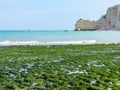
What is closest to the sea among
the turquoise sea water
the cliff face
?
the turquoise sea water

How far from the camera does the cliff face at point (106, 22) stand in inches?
5610

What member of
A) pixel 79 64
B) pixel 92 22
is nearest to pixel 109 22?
pixel 92 22

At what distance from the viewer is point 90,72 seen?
15.8 m


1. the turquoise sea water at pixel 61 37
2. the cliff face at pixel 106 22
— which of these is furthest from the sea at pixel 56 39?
the cliff face at pixel 106 22

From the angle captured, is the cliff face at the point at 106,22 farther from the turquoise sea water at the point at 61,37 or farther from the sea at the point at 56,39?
the sea at the point at 56,39

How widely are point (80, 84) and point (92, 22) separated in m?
157

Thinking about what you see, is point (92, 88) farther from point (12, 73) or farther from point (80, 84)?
point (12, 73)

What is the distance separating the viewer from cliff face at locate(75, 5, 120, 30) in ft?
468

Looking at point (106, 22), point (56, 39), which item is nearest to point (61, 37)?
point (56, 39)

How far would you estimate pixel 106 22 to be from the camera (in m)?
154

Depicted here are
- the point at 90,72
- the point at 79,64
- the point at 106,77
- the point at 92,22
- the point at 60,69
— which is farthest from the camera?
the point at 92,22

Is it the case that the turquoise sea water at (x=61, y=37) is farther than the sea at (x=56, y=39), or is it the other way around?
the turquoise sea water at (x=61, y=37)

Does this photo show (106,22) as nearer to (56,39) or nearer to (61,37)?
(61,37)

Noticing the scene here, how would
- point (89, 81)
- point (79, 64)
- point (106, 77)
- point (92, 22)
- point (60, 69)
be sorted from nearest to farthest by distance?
point (89, 81), point (106, 77), point (60, 69), point (79, 64), point (92, 22)
